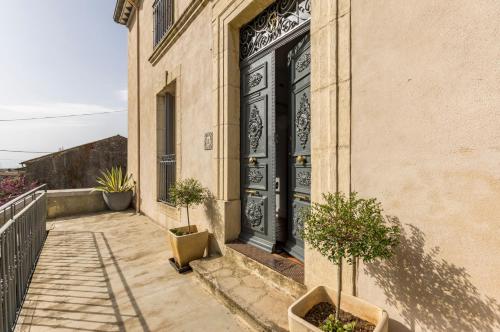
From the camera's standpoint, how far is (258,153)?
12.0 feet

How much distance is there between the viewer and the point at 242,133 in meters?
3.94

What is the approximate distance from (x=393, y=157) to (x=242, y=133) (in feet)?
Result: 8.11

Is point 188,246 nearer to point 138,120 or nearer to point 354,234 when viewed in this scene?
point 354,234

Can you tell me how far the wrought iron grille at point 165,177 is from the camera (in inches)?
240

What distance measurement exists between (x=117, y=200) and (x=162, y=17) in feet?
18.8

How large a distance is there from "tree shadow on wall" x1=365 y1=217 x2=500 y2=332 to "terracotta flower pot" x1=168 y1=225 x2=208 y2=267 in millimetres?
2577

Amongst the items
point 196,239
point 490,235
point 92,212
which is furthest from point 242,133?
point 92,212

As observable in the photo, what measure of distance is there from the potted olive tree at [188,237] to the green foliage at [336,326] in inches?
94.1

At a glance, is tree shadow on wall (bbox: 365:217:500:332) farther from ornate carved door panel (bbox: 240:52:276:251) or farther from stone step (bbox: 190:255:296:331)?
ornate carved door panel (bbox: 240:52:276:251)

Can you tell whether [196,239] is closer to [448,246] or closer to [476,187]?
[448,246]

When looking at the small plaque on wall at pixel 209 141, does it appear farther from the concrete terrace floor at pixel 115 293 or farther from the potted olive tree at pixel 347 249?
the potted olive tree at pixel 347 249

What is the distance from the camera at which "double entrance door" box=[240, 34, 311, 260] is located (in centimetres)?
311

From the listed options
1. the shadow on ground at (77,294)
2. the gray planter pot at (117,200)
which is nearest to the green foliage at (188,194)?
the shadow on ground at (77,294)

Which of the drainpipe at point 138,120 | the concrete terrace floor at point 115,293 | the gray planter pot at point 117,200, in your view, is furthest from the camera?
the gray planter pot at point 117,200
